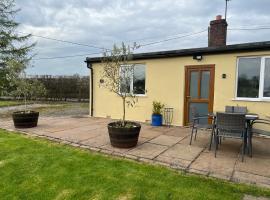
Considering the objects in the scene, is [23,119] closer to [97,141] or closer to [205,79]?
[97,141]

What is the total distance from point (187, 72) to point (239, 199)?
5.36 meters

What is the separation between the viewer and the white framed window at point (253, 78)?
6527 mm

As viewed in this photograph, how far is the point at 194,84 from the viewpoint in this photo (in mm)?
7707

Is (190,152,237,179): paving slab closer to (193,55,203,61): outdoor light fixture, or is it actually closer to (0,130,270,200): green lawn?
(0,130,270,200): green lawn

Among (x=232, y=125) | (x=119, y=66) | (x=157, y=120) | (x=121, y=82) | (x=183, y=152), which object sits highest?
(x=119, y=66)

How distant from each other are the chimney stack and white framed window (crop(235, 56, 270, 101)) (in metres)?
1.51

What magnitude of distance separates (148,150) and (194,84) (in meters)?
3.63

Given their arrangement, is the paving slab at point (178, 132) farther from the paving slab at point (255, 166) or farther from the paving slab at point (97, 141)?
the paving slab at point (255, 166)

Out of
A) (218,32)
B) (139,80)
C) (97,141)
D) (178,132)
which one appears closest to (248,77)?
(218,32)

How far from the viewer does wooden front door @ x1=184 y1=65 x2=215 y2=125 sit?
24.3 ft

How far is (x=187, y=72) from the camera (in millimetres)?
7793

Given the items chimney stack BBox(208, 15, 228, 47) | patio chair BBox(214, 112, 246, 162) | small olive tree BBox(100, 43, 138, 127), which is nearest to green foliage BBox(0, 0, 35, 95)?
small olive tree BBox(100, 43, 138, 127)

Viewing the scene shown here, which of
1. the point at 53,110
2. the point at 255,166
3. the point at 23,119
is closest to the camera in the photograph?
the point at 255,166

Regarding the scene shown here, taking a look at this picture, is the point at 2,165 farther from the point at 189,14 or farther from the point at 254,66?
the point at 189,14
